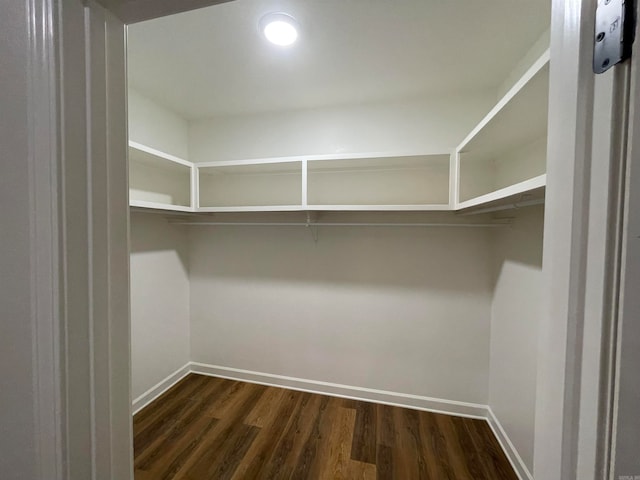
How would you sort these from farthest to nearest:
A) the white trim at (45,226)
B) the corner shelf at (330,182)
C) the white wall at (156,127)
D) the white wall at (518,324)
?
the white wall at (156,127), the corner shelf at (330,182), the white wall at (518,324), the white trim at (45,226)

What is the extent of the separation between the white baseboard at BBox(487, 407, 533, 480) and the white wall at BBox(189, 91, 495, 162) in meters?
1.95

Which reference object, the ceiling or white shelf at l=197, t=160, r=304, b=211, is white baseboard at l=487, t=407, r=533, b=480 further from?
the ceiling

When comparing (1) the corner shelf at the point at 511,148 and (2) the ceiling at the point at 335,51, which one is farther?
(2) the ceiling at the point at 335,51

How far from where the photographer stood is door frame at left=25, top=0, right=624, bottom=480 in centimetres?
33

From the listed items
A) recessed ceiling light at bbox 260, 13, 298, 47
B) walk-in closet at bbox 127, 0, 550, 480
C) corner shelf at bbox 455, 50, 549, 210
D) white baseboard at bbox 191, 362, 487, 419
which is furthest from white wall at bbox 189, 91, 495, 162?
white baseboard at bbox 191, 362, 487, 419

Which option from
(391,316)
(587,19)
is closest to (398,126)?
(391,316)

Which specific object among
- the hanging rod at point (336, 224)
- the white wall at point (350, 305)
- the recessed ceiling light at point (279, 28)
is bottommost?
the white wall at point (350, 305)

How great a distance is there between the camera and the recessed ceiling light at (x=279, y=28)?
48.0 inches

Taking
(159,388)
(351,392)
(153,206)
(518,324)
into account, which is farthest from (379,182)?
(159,388)

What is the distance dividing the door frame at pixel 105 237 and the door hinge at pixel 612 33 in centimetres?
2

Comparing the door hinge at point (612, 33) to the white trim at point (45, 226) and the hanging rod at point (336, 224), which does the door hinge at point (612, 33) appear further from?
the hanging rod at point (336, 224)

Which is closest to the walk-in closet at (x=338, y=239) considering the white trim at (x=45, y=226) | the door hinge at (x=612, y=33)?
the door hinge at (x=612, y=33)

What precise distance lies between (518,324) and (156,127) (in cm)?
303

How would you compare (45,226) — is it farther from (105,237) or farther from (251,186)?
(251,186)
